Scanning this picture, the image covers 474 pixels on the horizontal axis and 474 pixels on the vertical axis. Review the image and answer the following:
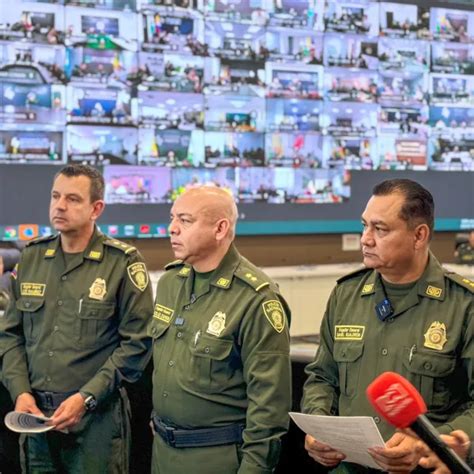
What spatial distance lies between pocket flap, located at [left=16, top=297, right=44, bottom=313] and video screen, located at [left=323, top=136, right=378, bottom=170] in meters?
3.90

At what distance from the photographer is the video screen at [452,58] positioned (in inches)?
260

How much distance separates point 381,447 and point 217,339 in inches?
22.5

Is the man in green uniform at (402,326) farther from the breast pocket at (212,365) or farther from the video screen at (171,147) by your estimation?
the video screen at (171,147)

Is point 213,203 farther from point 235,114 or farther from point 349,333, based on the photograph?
point 235,114

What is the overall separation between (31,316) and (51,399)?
269mm

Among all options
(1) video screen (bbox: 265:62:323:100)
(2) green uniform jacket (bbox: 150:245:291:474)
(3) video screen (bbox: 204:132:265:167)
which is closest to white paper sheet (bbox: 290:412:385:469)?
(2) green uniform jacket (bbox: 150:245:291:474)

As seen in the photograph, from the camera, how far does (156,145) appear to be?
566 centimetres

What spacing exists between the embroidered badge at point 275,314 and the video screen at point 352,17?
170 inches

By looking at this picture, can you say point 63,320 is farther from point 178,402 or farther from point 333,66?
point 333,66

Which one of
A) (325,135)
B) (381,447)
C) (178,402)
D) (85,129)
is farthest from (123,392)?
(325,135)

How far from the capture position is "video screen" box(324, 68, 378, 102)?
20.4 ft

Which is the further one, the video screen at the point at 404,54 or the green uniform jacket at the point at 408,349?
the video screen at the point at 404,54

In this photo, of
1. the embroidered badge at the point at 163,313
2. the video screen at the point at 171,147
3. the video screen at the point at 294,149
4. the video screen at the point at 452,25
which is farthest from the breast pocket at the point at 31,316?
the video screen at the point at 452,25

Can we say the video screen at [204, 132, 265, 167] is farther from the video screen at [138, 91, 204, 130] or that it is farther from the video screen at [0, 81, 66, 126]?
the video screen at [0, 81, 66, 126]
